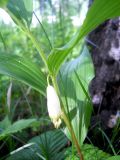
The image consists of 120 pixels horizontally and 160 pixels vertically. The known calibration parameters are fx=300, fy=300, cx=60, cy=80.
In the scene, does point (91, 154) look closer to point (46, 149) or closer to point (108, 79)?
point (46, 149)

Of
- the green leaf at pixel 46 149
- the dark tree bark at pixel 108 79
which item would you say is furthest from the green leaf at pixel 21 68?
the dark tree bark at pixel 108 79

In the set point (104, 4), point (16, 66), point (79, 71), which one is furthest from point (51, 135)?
point (104, 4)

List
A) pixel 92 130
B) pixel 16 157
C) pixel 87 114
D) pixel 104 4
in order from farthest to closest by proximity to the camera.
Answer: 1. pixel 92 130
2. pixel 16 157
3. pixel 87 114
4. pixel 104 4

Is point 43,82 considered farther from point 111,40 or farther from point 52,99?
point 111,40

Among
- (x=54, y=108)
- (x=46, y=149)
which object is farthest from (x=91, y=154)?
(x=54, y=108)

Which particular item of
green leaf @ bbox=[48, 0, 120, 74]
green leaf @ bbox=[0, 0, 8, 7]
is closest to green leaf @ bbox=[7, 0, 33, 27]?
green leaf @ bbox=[0, 0, 8, 7]

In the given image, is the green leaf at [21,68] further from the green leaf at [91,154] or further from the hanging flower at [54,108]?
the green leaf at [91,154]
